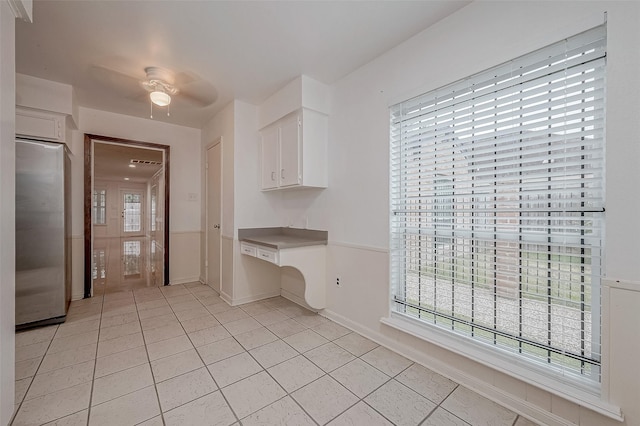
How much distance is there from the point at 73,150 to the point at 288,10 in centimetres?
340

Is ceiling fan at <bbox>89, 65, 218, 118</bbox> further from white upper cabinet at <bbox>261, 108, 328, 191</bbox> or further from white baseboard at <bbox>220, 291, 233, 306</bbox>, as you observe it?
white baseboard at <bbox>220, 291, 233, 306</bbox>

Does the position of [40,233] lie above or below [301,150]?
below

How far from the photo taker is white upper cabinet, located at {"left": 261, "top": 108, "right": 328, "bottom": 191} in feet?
8.89

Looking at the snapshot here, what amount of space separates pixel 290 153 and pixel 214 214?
1650 millimetres

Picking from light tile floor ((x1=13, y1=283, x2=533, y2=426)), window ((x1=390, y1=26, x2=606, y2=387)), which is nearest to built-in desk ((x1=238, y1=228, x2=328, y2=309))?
light tile floor ((x1=13, y1=283, x2=533, y2=426))

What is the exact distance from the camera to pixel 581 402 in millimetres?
1270

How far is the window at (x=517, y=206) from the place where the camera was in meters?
1.32

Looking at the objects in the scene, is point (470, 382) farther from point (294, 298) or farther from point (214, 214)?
point (214, 214)

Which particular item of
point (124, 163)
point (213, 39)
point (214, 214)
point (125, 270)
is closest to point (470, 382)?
point (213, 39)

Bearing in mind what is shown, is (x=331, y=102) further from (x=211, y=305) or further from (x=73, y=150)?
(x=73, y=150)
